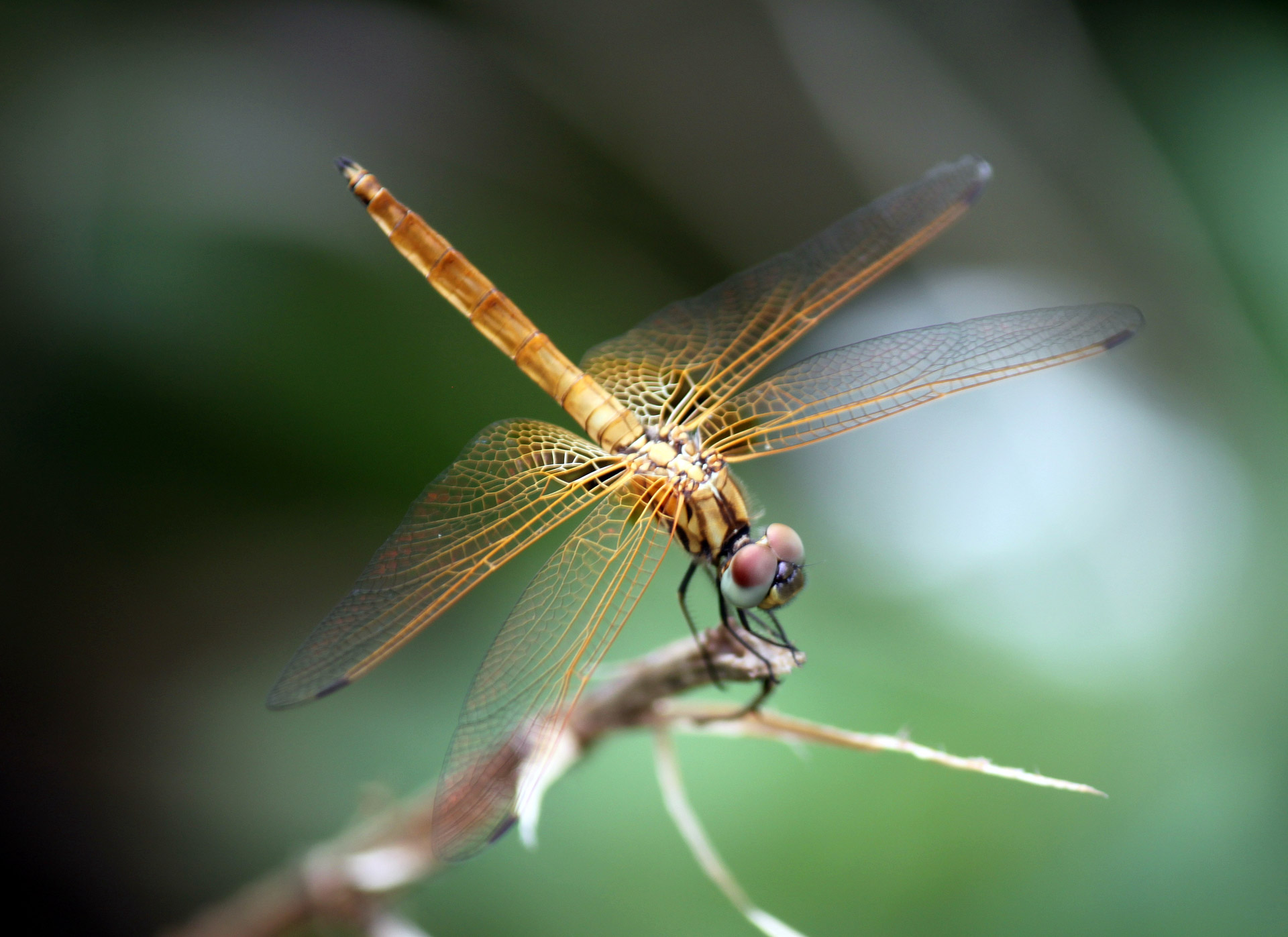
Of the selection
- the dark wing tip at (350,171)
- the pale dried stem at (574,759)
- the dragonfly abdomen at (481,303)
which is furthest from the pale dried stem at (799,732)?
the dark wing tip at (350,171)

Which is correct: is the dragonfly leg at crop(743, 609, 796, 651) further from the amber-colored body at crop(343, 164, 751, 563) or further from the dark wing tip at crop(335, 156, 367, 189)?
the dark wing tip at crop(335, 156, 367, 189)

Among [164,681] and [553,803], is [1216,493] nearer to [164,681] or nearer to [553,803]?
[553,803]

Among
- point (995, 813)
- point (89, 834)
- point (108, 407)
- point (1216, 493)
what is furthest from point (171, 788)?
point (1216, 493)

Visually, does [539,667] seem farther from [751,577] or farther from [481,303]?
[481,303]

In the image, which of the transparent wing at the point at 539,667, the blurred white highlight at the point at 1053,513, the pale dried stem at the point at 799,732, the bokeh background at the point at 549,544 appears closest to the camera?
the pale dried stem at the point at 799,732

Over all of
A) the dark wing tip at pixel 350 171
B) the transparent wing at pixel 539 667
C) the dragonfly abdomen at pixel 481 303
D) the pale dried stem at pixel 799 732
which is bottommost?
the pale dried stem at pixel 799 732

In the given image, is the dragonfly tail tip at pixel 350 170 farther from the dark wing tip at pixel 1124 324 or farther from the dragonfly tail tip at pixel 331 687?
the dark wing tip at pixel 1124 324

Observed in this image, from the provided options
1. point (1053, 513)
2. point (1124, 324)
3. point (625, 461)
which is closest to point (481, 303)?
point (625, 461)
